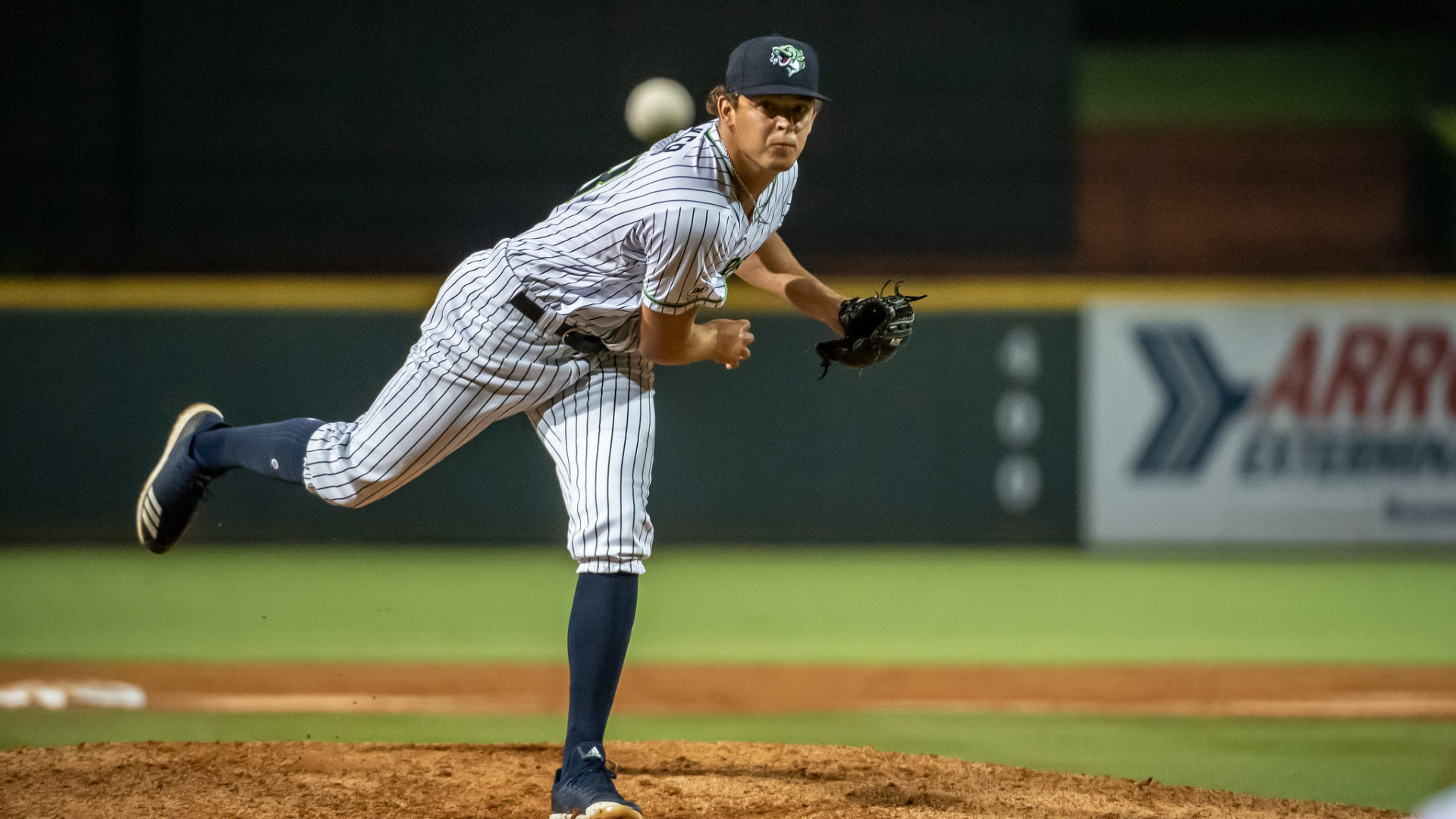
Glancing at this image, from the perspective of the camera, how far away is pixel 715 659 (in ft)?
15.6

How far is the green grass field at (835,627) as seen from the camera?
3531 millimetres

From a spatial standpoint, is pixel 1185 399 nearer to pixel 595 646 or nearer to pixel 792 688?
pixel 792 688

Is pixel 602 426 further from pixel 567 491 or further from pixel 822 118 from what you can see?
pixel 822 118

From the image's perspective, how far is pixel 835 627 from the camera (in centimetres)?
546

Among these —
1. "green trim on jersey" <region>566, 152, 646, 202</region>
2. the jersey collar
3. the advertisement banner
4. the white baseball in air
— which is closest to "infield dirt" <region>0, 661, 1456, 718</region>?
"green trim on jersey" <region>566, 152, 646, 202</region>

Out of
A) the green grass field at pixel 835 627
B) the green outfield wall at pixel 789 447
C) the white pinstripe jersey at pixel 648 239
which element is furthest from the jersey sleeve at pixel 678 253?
the green outfield wall at pixel 789 447

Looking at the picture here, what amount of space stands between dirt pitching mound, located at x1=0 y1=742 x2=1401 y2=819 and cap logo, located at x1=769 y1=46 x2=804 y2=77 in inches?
55.0

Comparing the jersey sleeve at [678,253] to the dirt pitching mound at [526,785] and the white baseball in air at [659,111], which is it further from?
the white baseball in air at [659,111]

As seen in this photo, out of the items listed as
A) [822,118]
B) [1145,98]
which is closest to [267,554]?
[822,118]

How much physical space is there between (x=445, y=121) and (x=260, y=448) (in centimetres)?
584

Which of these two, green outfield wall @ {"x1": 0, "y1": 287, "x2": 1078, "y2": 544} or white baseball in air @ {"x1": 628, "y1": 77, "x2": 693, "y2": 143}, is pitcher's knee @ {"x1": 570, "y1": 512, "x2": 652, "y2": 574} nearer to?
white baseball in air @ {"x1": 628, "y1": 77, "x2": 693, "y2": 143}

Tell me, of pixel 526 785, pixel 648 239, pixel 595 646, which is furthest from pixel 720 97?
pixel 526 785

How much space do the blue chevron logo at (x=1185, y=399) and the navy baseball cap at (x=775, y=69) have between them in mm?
5565

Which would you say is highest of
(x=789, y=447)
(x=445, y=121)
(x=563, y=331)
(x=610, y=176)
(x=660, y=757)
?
(x=445, y=121)
